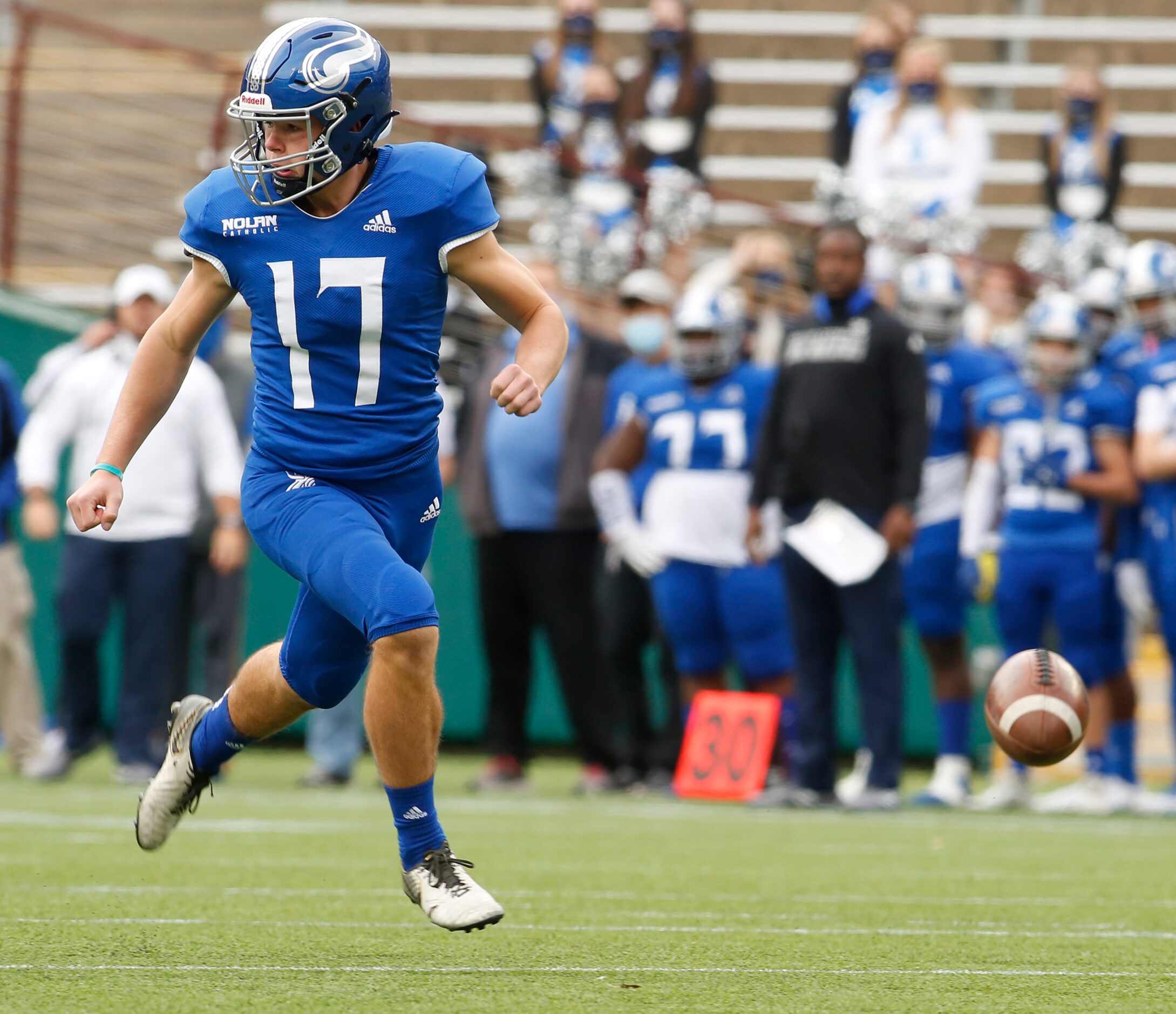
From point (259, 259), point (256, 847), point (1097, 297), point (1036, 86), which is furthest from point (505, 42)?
point (259, 259)

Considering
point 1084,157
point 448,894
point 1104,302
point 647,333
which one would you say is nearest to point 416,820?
point 448,894

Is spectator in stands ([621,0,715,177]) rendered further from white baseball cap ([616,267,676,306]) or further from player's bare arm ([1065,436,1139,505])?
player's bare arm ([1065,436,1139,505])

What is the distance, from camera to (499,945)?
14.3 ft

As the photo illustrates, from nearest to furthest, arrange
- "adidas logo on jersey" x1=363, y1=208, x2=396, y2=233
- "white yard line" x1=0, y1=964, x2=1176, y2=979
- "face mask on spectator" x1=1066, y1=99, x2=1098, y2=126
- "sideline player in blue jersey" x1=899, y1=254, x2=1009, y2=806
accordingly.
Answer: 1. "white yard line" x1=0, y1=964, x2=1176, y2=979
2. "adidas logo on jersey" x1=363, y1=208, x2=396, y2=233
3. "sideline player in blue jersey" x1=899, y1=254, x2=1009, y2=806
4. "face mask on spectator" x1=1066, y1=99, x2=1098, y2=126

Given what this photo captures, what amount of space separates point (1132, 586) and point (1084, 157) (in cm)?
463

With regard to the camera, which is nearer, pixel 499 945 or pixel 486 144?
pixel 499 945

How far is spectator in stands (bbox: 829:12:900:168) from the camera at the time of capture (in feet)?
40.4

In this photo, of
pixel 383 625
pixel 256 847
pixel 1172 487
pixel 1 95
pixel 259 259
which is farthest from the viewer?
pixel 1 95

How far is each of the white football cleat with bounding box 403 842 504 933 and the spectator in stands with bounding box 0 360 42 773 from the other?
5556 mm

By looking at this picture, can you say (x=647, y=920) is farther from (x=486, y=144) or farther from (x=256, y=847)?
(x=486, y=144)

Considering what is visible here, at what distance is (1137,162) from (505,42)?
203 inches

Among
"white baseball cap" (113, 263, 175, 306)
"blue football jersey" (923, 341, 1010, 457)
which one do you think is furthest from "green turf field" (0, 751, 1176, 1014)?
"white baseball cap" (113, 263, 175, 306)

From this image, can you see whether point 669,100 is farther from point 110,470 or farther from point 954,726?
point 110,470

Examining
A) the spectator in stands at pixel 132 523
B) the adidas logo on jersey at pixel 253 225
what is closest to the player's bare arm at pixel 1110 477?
the spectator in stands at pixel 132 523
